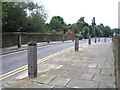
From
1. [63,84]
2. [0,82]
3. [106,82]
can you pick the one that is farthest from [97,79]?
[0,82]

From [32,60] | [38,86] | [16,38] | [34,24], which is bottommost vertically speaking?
[38,86]

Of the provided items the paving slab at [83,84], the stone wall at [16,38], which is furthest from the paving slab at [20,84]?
the stone wall at [16,38]

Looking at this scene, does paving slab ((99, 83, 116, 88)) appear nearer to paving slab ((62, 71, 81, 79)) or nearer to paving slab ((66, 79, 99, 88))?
paving slab ((66, 79, 99, 88))

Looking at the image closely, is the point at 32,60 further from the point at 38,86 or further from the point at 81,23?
the point at 81,23

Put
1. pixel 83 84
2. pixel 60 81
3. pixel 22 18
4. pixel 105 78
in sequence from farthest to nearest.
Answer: pixel 22 18
pixel 105 78
pixel 60 81
pixel 83 84

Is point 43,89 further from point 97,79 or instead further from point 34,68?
point 97,79

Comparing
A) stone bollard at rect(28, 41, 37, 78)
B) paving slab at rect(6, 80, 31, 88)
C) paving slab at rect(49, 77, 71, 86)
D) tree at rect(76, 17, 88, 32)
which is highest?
tree at rect(76, 17, 88, 32)

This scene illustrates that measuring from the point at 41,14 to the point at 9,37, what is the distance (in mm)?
12193

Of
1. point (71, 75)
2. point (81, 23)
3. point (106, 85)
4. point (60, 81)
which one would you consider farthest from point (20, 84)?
point (81, 23)

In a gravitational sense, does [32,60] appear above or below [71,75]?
above

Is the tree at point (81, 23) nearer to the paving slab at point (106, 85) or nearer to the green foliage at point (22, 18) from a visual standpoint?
the green foliage at point (22, 18)

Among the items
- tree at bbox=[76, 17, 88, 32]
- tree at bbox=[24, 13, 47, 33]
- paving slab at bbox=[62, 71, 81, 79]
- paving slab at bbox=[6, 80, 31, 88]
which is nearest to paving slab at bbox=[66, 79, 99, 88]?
paving slab at bbox=[62, 71, 81, 79]

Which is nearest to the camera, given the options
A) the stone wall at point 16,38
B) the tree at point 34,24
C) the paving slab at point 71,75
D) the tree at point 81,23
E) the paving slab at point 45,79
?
the paving slab at point 45,79

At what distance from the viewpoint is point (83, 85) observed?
352 centimetres
